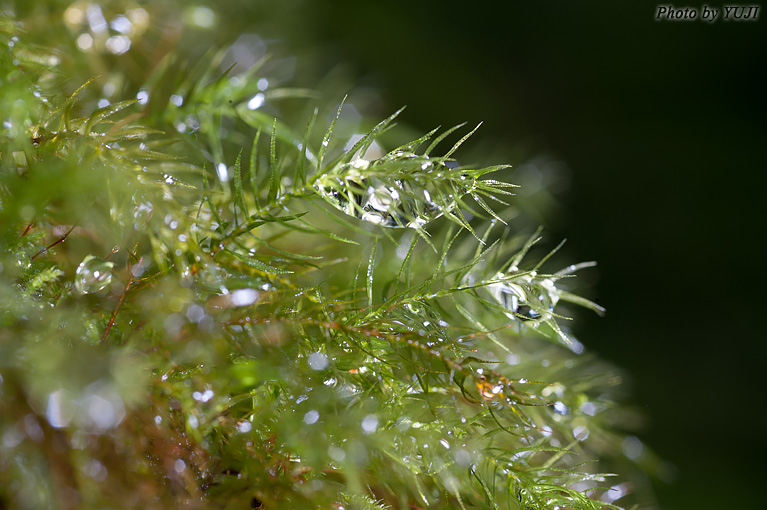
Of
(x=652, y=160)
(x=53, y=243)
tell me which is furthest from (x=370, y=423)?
(x=652, y=160)

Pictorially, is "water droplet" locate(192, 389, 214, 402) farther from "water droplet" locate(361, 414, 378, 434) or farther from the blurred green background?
the blurred green background

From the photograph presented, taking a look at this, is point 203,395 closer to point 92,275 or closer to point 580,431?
point 92,275

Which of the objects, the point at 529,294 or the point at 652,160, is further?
the point at 652,160

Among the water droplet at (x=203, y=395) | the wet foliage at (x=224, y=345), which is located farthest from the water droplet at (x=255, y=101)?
the water droplet at (x=203, y=395)

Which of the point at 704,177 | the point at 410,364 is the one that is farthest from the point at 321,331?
the point at 704,177

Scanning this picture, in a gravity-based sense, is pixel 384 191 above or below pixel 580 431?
above

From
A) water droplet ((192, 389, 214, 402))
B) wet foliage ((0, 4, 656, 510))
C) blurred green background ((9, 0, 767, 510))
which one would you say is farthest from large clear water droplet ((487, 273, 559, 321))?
blurred green background ((9, 0, 767, 510))
